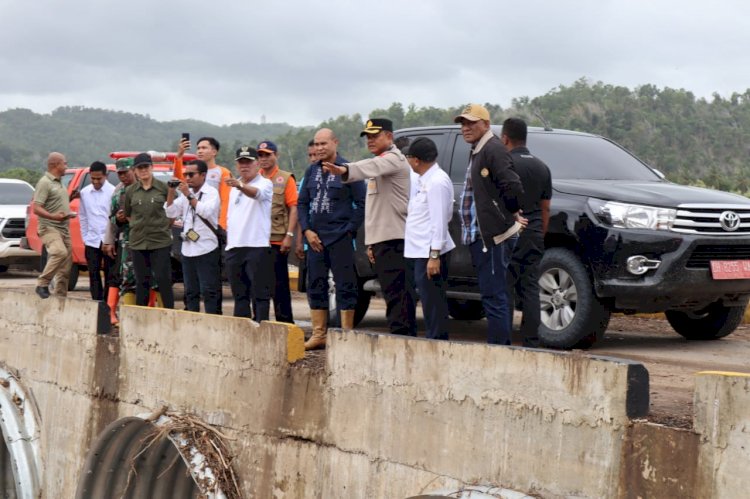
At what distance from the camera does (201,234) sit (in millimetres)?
10719

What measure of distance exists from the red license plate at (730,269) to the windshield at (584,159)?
4.68 feet

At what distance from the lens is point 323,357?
893 centimetres

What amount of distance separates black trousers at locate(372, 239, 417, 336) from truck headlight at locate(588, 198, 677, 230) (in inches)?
70.1

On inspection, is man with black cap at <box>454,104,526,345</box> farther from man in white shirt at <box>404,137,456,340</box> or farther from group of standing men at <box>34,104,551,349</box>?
man in white shirt at <box>404,137,456,340</box>

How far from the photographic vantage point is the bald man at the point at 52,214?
12516mm

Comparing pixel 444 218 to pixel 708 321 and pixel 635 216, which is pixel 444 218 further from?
pixel 708 321

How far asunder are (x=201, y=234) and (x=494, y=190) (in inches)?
140

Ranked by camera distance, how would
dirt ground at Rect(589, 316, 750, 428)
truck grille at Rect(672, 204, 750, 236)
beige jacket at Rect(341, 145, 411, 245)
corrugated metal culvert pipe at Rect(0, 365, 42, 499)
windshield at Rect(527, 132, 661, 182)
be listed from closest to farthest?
dirt ground at Rect(589, 316, 750, 428) < beige jacket at Rect(341, 145, 411, 245) < truck grille at Rect(672, 204, 750, 236) < windshield at Rect(527, 132, 661, 182) < corrugated metal culvert pipe at Rect(0, 365, 42, 499)

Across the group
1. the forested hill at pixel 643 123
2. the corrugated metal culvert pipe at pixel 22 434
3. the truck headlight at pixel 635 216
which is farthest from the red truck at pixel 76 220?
the forested hill at pixel 643 123

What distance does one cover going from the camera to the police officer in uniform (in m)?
8.48

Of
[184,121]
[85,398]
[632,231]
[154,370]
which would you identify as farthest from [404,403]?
[184,121]

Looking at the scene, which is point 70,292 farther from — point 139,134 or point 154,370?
point 139,134

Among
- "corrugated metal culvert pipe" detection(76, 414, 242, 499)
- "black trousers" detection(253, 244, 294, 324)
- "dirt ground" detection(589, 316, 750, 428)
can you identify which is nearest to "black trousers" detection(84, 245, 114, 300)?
"corrugated metal culvert pipe" detection(76, 414, 242, 499)

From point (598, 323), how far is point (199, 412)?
3.28 meters
